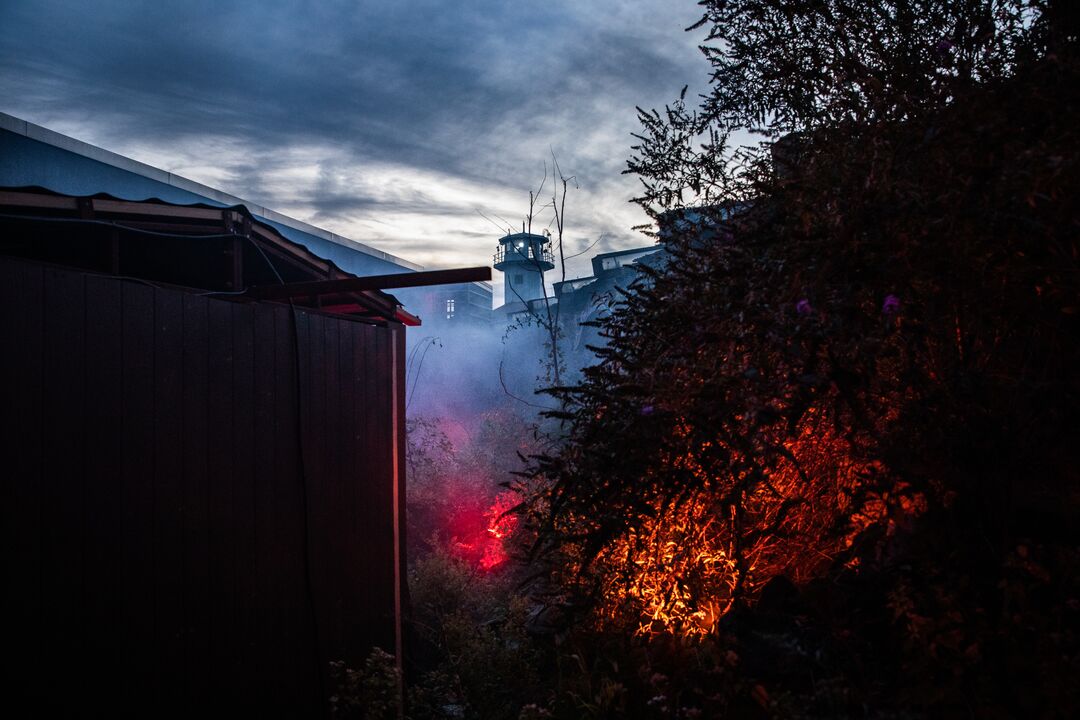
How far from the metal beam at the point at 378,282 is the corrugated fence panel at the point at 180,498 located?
0.21 metres

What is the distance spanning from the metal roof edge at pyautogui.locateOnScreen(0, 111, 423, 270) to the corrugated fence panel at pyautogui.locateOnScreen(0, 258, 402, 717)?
946 cm

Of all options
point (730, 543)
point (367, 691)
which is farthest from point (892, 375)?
point (367, 691)

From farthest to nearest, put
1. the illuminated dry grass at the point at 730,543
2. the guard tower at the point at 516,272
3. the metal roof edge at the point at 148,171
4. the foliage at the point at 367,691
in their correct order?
the guard tower at the point at 516,272 < the metal roof edge at the point at 148,171 < the foliage at the point at 367,691 < the illuminated dry grass at the point at 730,543

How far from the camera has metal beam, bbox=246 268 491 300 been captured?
16.3 feet

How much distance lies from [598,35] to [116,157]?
438 inches

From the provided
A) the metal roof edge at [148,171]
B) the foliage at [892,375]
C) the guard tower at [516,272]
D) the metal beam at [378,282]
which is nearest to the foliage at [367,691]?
the foliage at [892,375]

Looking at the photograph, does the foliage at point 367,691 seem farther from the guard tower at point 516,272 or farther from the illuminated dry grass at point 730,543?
the guard tower at point 516,272

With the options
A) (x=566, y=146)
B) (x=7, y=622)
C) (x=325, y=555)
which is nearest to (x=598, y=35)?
(x=566, y=146)

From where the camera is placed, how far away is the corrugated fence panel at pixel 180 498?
144 inches

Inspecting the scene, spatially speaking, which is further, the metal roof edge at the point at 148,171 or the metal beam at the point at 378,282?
the metal roof edge at the point at 148,171

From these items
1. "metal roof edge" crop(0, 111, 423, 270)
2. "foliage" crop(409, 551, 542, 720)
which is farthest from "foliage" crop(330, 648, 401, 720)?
"metal roof edge" crop(0, 111, 423, 270)

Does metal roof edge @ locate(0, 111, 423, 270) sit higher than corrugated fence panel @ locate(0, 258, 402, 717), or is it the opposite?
metal roof edge @ locate(0, 111, 423, 270)

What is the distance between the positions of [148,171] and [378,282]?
12.0 metres

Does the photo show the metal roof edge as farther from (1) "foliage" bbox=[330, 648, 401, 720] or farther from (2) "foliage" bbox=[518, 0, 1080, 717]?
(2) "foliage" bbox=[518, 0, 1080, 717]
